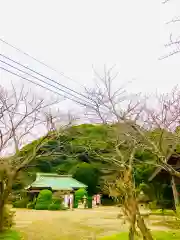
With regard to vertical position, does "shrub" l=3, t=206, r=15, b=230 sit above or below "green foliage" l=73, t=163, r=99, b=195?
below

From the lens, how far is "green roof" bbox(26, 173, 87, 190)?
2914 cm

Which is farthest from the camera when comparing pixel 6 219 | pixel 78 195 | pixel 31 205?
pixel 78 195

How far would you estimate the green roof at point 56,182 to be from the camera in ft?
95.6

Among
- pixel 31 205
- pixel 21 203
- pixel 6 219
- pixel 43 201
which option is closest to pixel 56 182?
pixel 21 203

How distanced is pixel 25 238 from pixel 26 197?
2033 centimetres

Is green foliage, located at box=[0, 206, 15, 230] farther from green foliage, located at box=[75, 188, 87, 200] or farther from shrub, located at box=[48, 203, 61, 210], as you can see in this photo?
green foliage, located at box=[75, 188, 87, 200]

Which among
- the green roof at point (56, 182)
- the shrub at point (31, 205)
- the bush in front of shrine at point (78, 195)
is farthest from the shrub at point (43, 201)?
the green roof at point (56, 182)

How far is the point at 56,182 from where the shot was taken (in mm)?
30297

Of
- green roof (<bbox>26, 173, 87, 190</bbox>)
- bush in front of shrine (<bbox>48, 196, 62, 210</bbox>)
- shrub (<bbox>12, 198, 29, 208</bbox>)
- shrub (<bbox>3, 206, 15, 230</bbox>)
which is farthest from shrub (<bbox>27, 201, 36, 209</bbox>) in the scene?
shrub (<bbox>3, 206, 15, 230</bbox>)

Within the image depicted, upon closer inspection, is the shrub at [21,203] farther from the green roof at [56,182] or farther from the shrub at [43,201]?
the shrub at [43,201]

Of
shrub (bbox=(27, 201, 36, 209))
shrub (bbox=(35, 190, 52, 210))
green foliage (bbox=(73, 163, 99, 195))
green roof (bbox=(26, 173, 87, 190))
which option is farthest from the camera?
green foliage (bbox=(73, 163, 99, 195))

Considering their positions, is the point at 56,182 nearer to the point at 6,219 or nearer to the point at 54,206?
the point at 54,206

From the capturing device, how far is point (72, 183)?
30594 mm

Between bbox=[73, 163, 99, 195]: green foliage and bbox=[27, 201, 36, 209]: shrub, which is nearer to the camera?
bbox=[27, 201, 36, 209]: shrub
